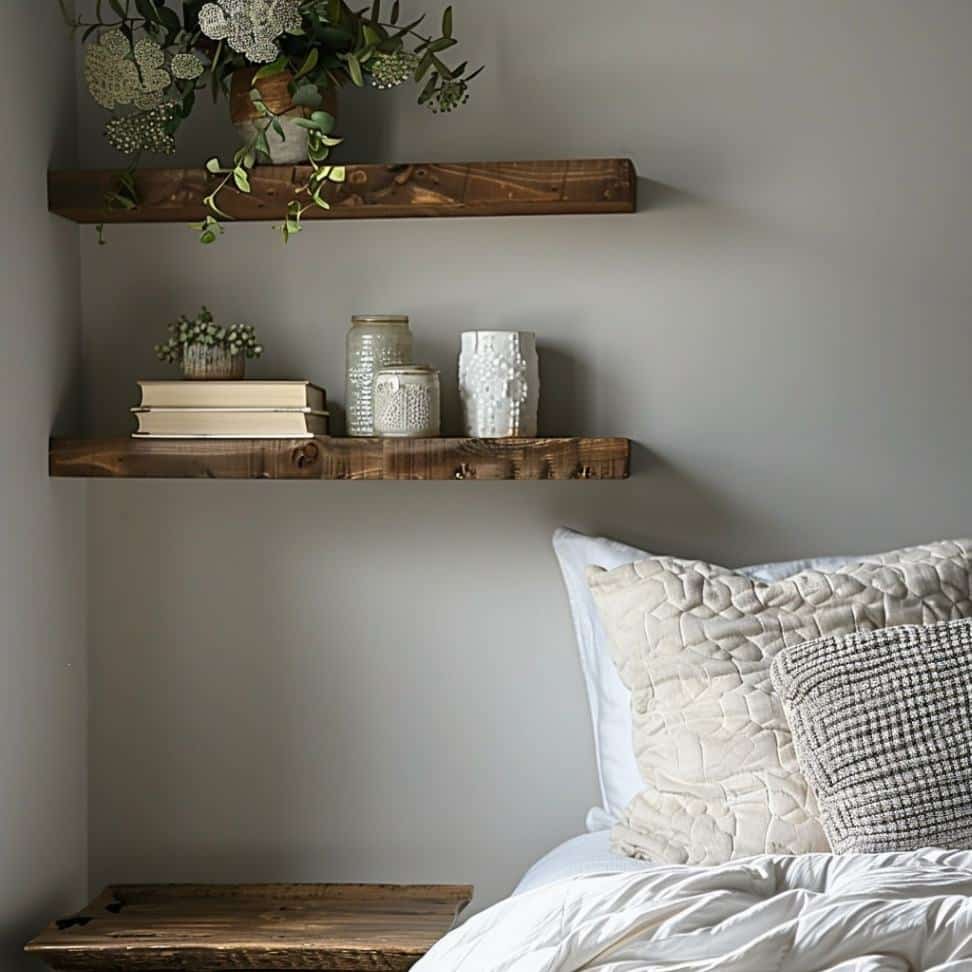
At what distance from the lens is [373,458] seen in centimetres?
224

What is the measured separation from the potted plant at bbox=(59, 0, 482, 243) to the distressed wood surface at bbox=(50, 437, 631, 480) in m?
0.35

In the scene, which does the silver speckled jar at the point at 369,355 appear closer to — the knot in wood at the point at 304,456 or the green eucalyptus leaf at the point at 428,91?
the knot in wood at the point at 304,456

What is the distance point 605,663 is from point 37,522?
3.22 ft

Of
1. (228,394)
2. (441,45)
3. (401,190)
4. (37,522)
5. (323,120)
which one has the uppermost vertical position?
(441,45)

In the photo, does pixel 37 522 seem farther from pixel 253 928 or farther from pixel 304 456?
pixel 253 928

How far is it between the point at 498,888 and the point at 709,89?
146cm

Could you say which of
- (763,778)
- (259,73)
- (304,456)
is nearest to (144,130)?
(259,73)

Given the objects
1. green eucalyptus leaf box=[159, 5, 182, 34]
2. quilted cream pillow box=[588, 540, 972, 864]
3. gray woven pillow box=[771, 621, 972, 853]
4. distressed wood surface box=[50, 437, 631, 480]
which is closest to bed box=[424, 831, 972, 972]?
gray woven pillow box=[771, 621, 972, 853]

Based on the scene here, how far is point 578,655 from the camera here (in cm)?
246

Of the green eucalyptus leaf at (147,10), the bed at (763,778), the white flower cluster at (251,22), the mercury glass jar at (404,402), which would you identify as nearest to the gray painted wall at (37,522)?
the green eucalyptus leaf at (147,10)

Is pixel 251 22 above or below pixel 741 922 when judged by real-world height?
above

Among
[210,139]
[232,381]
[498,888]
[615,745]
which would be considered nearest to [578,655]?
[615,745]

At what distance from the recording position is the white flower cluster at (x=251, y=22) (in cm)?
217

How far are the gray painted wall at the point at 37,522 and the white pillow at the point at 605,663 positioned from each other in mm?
878
